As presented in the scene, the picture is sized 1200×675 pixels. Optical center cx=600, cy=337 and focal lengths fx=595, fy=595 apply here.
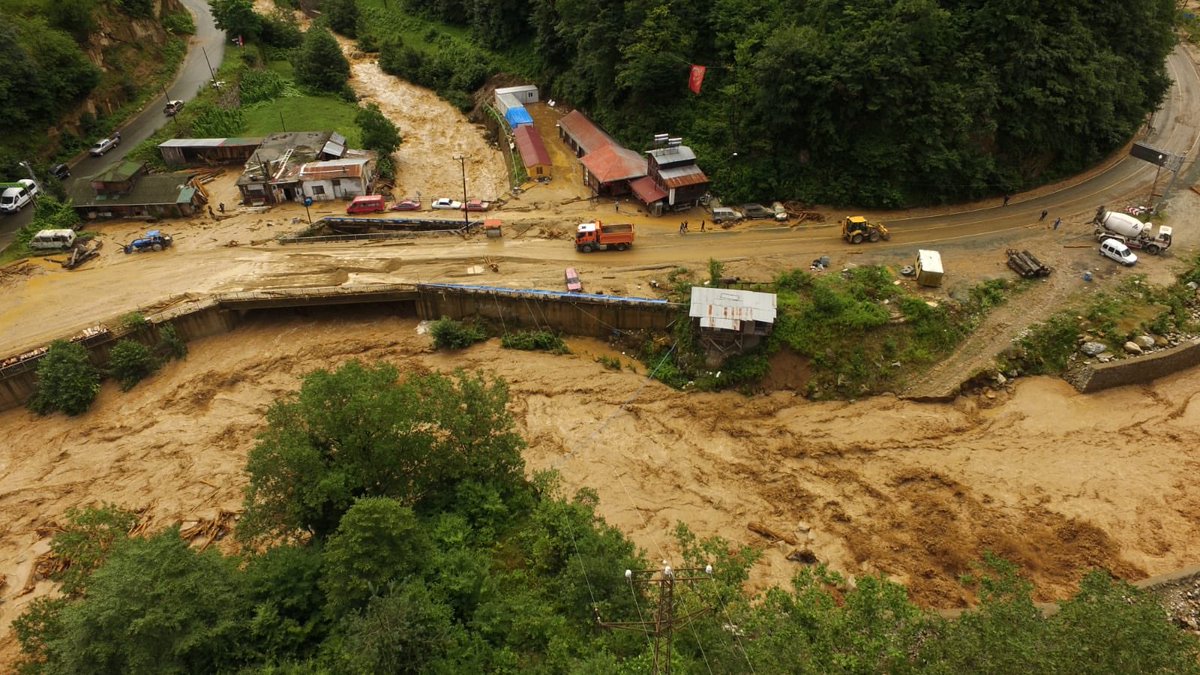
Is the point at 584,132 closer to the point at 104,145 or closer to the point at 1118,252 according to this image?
the point at 1118,252

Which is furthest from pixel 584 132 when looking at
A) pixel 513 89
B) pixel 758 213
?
pixel 758 213

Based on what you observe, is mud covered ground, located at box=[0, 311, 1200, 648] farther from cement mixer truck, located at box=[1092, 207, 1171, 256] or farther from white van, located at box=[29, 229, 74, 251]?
white van, located at box=[29, 229, 74, 251]

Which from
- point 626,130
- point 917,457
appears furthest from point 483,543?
point 626,130

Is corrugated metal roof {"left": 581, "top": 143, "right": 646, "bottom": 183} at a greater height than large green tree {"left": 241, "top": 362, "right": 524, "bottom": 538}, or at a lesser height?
greater

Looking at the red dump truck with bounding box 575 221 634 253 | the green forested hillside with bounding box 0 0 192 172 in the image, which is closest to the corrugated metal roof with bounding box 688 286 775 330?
the red dump truck with bounding box 575 221 634 253

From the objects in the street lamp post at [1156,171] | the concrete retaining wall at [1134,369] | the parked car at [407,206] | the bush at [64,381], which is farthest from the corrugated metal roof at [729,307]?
the bush at [64,381]
